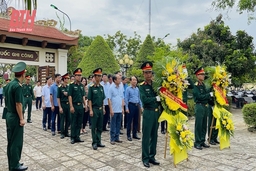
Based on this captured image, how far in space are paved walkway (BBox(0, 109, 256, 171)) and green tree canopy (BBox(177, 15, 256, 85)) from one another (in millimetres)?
7499

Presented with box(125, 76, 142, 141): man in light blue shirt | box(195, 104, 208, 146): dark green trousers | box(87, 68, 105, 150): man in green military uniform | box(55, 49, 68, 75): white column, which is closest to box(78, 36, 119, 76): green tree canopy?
box(55, 49, 68, 75): white column

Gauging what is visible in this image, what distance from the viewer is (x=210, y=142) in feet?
17.3

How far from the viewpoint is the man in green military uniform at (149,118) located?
380 centimetres

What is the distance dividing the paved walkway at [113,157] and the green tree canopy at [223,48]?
7.50 m

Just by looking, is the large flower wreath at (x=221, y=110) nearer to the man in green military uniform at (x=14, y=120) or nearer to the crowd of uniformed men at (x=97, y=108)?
the crowd of uniformed men at (x=97, y=108)

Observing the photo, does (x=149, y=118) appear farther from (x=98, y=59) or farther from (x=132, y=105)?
(x=98, y=59)


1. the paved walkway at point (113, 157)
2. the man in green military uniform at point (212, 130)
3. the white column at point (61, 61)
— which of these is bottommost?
the paved walkway at point (113, 157)

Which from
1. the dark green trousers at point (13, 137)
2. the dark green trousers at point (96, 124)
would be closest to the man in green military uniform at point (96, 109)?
the dark green trousers at point (96, 124)

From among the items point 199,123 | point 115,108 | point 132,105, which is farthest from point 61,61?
point 199,123

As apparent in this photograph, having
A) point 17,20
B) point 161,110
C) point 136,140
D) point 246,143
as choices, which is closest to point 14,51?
point 17,20

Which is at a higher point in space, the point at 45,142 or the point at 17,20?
the point at 17,20

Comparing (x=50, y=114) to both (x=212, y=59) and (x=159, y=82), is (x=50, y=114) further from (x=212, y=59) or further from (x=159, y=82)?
(x=212, y=59)

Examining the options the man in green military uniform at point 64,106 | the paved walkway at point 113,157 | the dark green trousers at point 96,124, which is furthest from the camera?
the man in green military uniform at point 64,106

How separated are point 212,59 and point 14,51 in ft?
34.3
